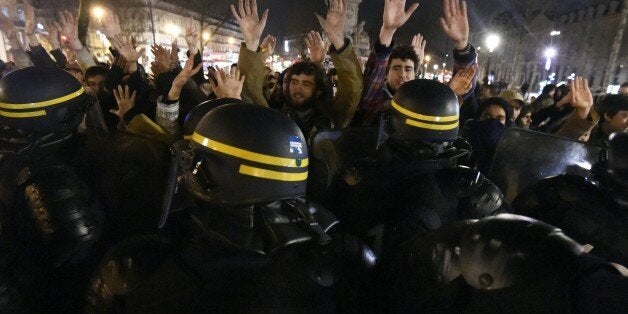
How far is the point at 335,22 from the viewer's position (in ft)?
11.6

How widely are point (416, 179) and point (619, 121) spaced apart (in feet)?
11.0

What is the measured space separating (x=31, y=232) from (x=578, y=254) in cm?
256

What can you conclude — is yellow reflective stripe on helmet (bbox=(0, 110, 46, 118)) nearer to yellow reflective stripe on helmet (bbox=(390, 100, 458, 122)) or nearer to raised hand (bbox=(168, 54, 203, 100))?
raised hand (bbox=(168, 54, 203, 100))

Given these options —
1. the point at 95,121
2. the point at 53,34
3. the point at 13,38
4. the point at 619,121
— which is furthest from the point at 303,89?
the point at 13,38

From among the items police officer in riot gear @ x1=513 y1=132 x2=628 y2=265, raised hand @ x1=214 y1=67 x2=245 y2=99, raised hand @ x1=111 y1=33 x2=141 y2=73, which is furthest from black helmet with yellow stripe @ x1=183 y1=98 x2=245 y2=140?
raised hand @ x1=111 y1=33 x2=141 y2=73

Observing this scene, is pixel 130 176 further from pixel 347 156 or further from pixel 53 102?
pixel 347 156

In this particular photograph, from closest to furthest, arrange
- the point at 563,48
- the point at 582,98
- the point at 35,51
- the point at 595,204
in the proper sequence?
the point at 595,204 < the point at 582,98 < the point at 35,51 < the point at 563,48

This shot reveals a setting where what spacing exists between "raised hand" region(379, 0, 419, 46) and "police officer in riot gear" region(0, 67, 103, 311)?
2716 mm

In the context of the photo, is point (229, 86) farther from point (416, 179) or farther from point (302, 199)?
point (302, 199)

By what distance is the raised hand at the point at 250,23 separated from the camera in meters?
3.60

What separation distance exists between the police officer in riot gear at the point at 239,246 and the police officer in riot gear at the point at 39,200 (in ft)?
2.35

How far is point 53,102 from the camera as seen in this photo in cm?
249

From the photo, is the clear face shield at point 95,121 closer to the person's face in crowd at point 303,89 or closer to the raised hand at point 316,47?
the person's face in crowd at point 303,89

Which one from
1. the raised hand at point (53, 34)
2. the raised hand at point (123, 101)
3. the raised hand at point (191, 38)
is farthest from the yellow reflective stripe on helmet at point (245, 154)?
the raised hand at point (53, 34)
